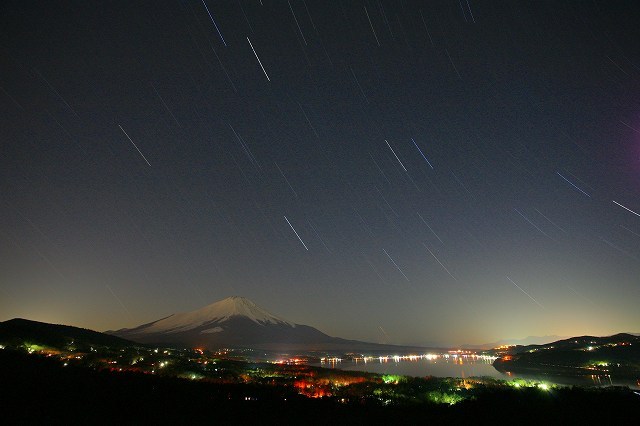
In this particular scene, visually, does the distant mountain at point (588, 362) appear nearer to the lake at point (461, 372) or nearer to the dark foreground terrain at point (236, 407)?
the lake at point (461, 372)

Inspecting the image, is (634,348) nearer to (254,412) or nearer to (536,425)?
(536,425)

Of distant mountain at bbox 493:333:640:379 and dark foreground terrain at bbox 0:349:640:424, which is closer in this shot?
dark foreground terrain at bbox 0:349:640:424

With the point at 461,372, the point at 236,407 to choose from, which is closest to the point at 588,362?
the point at 461,372

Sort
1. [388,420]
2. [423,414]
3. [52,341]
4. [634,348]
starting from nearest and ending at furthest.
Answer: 1. [388,420]
2. [423,414]
3. [52,341]
4. [634,348]

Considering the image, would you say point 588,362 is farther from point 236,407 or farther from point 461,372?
point 236,407

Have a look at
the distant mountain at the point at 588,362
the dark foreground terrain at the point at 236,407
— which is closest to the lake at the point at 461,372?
the distant mountain at the point at 588,362

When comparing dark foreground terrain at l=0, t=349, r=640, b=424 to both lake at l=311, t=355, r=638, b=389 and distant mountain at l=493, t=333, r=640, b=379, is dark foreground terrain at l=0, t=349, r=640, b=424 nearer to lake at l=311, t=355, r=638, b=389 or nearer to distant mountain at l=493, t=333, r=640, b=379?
lake at l=311, t=355, r=638, b=389

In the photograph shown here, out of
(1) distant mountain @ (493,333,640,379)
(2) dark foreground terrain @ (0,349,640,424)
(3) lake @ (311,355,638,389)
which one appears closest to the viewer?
(2) dark foreground terrain @ (0,349,640,424)

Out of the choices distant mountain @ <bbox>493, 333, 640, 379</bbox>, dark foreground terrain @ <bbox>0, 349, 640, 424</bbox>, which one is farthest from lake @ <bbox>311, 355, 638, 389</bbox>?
dark foreground terrain @ <bbox>0, 349, 640, 424</bbox>

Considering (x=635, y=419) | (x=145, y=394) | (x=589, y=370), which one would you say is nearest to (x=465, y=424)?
(x=635, y=419)
